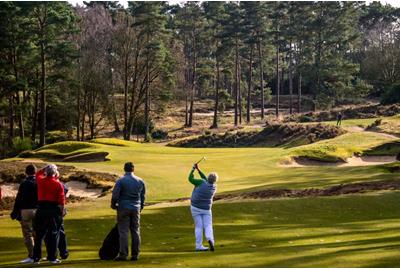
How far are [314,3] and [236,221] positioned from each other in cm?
7617

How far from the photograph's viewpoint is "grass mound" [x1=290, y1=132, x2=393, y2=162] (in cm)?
4428

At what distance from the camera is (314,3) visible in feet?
297

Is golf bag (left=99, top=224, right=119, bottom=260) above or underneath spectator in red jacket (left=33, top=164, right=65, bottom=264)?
underneath

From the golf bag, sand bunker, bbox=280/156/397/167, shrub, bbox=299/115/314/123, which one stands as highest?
shrub, bbox=299/115/314/123

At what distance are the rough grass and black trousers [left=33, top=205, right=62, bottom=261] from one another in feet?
1.39

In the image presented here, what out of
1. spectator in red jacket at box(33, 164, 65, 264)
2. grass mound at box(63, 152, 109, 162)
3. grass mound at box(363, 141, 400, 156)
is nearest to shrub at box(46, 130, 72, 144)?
grass mound at box(63, 152, 109, 162)

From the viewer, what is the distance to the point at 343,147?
4719 centimetres

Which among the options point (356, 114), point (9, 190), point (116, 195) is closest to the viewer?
point (116, 195)

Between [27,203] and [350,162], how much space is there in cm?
3368

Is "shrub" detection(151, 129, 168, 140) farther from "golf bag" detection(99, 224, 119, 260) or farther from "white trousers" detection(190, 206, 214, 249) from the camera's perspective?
"golf bag" detection(99, 224, 119, 260)

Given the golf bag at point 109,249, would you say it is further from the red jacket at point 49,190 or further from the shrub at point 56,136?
the shrub at point 56,136

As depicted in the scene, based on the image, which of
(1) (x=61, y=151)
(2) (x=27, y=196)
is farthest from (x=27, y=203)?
(1) (x=61, y=151)

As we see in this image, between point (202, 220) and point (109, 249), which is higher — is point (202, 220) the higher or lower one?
the higher one

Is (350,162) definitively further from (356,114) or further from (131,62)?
(131,62)
